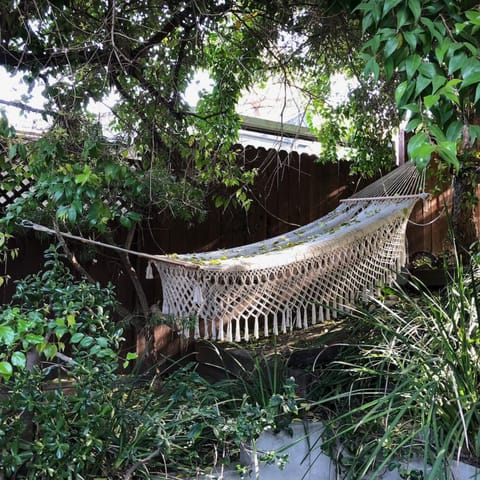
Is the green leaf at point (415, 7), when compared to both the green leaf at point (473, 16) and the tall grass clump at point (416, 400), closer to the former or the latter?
the green leaf at point (473, 16)

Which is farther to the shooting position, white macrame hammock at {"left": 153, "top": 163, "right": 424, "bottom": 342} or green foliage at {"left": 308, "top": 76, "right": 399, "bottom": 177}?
green foliage at {"left": 308, "top": 76, "right": 399, "bottom": 177}

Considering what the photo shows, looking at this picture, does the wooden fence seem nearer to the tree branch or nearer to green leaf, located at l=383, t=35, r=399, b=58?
the tree branch

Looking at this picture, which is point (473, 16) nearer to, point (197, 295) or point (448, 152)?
point (448, 152)

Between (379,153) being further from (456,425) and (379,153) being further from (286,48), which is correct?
(456,425)

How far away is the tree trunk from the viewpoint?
9.32 ft

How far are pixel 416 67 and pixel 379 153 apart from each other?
1.90m

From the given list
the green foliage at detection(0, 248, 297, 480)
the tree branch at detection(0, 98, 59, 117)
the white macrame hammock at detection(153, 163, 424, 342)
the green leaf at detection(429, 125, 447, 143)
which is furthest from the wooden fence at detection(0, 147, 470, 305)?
the green leaf at detection(429, 125, 447, 143)

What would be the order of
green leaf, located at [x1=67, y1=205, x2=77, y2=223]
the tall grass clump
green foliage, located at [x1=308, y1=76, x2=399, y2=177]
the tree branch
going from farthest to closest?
1. green foliage, located at [x1=308, y1=76, x2=399, y2=177]
2. the tree branch
3. the tall grass clump
4. green leaf, located at [x1=67, y1=205, x2=77, y2=223]

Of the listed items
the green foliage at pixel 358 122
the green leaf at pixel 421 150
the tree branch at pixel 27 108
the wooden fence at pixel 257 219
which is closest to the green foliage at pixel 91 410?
the tree branch at pixel 27 108

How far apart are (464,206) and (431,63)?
2.28 m

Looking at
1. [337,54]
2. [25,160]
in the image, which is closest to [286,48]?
[337,54]

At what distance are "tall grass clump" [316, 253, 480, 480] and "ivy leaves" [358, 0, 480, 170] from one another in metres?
0.74

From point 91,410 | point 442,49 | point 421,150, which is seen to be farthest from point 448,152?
point 91,410

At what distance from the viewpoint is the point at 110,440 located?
1.50 meters
